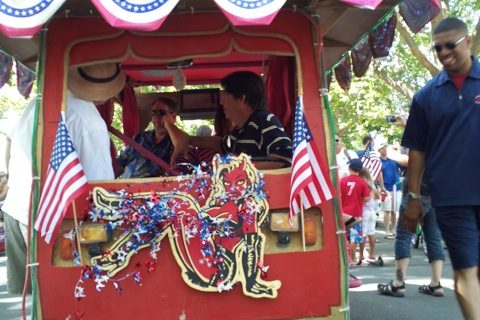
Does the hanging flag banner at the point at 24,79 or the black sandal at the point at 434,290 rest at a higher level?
the hanging flag banner at the point at 24,79

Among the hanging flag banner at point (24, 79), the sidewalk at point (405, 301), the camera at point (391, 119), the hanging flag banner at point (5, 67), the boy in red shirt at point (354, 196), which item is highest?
the hanging flag banner at point (24, 79)

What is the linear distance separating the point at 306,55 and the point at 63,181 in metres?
1.70

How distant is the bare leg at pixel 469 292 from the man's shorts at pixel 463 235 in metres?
0.04

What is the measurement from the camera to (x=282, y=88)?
17.9 ft

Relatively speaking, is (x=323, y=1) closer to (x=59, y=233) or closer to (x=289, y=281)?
(x=289, y=281)

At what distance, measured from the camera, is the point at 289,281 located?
12.2 ft

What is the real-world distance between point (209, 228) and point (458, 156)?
62.5 inches

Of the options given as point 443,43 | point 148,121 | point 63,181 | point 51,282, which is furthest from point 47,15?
point 148,121

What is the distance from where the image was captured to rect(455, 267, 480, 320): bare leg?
3.62 meters

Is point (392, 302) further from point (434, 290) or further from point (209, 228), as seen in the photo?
point (209, 228)

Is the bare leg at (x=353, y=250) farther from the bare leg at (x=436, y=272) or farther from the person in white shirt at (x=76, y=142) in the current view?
the person in white shirt at (x=76, y=142)

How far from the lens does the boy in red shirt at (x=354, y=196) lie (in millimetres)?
8728

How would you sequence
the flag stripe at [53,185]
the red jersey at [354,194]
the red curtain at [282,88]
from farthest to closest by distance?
the red jersey at [354,194] < the red curtain at [282,88] < the flag stripe at [53,185]

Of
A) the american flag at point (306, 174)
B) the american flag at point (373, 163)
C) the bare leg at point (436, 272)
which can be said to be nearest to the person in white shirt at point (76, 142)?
the american flag at point (306, 174)
